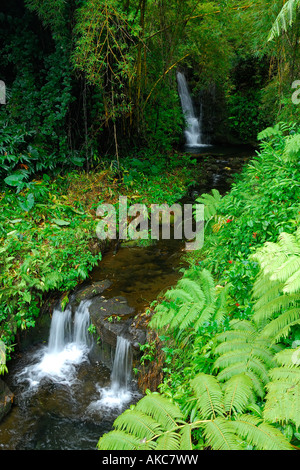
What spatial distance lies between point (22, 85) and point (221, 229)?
5.96 m

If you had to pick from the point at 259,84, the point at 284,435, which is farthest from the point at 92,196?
the point at 259,84

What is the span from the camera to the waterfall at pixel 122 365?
A: 4312mm

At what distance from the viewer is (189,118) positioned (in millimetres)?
14008

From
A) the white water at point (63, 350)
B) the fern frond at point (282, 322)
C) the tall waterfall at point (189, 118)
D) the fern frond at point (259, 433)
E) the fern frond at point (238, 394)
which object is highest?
the tall waterfall at point (189, 118)

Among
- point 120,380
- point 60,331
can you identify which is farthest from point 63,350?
point 120,380

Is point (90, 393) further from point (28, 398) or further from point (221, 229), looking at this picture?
point (221, 229)

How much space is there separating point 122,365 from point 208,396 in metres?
2.34

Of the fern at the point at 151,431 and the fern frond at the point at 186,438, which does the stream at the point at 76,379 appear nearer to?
the fern at the point at 151,431

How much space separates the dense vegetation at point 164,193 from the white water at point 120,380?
1.87 ft

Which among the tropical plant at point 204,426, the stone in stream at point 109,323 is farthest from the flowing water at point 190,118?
the tropical plant at point 204,426

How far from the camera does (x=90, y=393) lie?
4.29 m

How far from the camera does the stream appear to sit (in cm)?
379

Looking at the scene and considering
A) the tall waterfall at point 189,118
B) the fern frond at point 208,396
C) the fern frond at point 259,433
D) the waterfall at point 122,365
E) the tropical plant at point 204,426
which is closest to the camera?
the fern frond at point 259,433

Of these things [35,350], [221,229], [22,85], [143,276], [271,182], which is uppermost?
[22,85]
